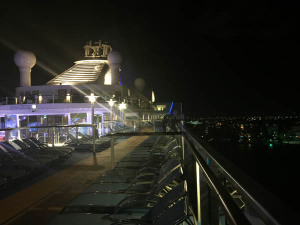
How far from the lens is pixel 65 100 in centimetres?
2589

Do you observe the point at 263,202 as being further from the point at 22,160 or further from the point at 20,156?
the point at 20,156

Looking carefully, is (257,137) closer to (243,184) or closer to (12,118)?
(12,118)

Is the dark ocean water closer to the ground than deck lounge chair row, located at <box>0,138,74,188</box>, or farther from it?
closer to the ground

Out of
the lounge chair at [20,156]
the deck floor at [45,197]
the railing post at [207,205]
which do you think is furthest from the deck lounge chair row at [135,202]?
the lounge chair at [20,156]

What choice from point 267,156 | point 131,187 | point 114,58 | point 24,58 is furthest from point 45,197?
point 267,156

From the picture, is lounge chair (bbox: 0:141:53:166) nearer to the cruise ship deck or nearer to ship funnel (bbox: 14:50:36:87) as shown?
the cruise ship deck

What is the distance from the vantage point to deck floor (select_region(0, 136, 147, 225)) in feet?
15.4

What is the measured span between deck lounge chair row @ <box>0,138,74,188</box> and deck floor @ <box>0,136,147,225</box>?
0.39 metres

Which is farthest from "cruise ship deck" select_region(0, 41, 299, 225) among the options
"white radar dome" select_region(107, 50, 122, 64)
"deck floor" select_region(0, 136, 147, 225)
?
"white radar dome" select_region(107, 50, 122, 64)

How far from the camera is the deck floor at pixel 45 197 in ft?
15.4

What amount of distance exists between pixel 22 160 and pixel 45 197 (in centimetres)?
288

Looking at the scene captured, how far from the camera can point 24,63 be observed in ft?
127

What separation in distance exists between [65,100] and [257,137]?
2869 inches

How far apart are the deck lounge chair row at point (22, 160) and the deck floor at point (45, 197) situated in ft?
1.26
